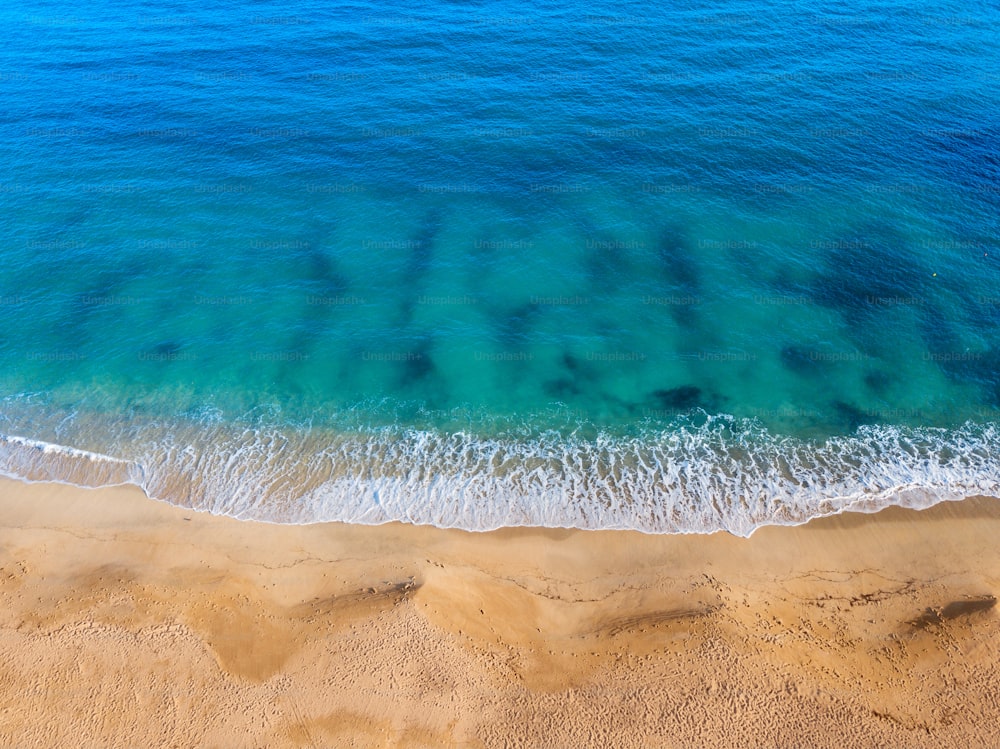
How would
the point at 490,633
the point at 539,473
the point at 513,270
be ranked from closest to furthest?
the point at 490,633 → the point at 539,473 → the point at 513,270

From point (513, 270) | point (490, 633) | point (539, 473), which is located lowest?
point (490, 633)

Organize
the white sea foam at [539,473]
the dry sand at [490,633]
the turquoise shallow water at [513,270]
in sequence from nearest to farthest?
the dry sand at [490,633]
the white sea foam at [539,473]
the turquoise shallow water at [513,270]

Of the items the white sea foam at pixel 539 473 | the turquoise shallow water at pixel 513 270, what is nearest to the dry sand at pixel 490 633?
the white sea foam at pixel 539 473

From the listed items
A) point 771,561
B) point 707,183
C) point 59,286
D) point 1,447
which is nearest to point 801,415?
point 771,561

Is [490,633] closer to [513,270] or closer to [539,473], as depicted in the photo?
[539,473]

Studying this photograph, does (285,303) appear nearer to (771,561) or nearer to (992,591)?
(771,561)

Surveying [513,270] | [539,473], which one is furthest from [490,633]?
[513,270]

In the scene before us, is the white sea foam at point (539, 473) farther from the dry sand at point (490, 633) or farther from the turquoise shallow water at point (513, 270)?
the dry sand at point (490, 633)
